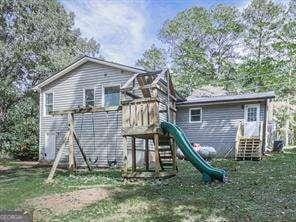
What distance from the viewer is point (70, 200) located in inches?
413

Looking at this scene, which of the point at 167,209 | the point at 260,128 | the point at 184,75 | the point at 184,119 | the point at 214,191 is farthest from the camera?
the point at 184,75

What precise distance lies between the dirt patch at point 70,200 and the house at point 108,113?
28.2ft

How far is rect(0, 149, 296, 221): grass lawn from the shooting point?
8383 millimetres

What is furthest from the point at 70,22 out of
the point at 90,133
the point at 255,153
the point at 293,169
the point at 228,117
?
the point at 293,169

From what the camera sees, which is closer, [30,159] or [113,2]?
[113,2]

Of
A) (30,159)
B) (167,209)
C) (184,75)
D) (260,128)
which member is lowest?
(30,159)

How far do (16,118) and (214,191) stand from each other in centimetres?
2268

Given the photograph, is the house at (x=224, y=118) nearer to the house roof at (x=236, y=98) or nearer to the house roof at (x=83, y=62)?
the house roof at (x=236, y=98)

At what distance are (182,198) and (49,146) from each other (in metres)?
15.4

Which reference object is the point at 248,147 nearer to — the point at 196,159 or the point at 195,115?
the point at 195,115

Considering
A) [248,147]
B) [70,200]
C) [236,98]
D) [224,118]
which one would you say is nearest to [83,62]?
[224,118]

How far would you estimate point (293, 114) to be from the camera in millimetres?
35344

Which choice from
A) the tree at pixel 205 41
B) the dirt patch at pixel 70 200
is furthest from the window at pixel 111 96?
the tree at pixel 205 41

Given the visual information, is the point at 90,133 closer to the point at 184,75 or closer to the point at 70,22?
the point at 70,22
